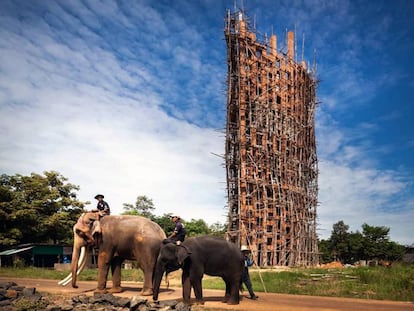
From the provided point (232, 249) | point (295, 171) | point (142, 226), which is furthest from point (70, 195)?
point (232, 249)

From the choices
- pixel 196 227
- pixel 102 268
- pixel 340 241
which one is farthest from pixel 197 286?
pixel 340 241

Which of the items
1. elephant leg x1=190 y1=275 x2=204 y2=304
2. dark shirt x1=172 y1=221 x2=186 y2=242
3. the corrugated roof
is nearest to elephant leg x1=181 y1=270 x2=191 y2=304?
elephant leg x1=190 y1=275 x2=204 y2=304

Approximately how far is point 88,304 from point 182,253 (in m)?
2.78

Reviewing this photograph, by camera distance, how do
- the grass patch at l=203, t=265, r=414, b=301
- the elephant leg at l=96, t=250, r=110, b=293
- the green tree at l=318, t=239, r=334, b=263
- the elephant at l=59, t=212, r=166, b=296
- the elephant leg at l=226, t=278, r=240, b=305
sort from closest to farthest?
the elephant leg at l=226, t=278, r=240, b=305
the elephant at l=59, t=212, r=166, b=296
the elephant leg at l=96, t=250, r=110, b=293
the grass patch at l=203, t=265, r=414, b=301
the green tree at l=318, t=239, r=334, b=263

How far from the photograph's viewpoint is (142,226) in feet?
40.4

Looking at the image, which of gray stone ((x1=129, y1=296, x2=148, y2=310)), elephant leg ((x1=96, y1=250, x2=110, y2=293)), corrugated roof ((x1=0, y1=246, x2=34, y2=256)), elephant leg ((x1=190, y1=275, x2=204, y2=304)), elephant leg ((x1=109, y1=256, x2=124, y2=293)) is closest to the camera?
gray stone ((x1=129, y1=296, x2=148, y2=310))

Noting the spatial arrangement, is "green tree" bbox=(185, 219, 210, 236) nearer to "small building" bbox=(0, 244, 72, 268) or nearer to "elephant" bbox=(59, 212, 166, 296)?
"small building" bbox=(0, 244, 72, 268)

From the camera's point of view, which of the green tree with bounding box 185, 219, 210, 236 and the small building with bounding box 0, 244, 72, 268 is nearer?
the small building with bounding box 0, 244, 72, 268

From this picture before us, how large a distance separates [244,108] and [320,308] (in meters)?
27.3

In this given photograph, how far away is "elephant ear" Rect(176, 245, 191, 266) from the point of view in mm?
10203

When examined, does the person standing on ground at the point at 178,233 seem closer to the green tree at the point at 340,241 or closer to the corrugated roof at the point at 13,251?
the corrugated roof at the point at 13,251

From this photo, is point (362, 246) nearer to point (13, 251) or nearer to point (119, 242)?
point (13, 251)

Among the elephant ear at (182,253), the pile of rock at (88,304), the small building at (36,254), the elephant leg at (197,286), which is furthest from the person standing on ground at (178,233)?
the small building at (36,254)

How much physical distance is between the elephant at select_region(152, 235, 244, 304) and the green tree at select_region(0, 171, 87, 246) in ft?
82.1
